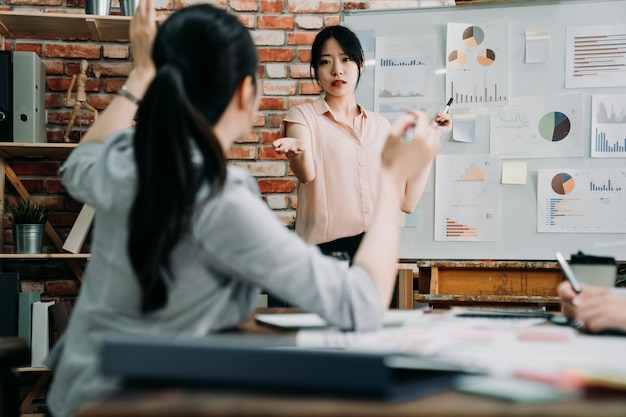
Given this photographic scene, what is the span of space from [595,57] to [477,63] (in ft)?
1.45

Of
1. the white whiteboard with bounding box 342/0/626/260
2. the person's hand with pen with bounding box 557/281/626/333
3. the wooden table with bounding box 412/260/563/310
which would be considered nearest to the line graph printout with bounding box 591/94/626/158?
the white whiteboard with bounding box 342/0/626/260

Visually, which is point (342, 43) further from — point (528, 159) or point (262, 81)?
point (528, 159)

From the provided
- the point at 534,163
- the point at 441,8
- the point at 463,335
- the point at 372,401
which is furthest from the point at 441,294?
the point at 372,401

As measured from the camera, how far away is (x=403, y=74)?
290 centimetres

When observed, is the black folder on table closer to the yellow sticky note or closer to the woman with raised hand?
the woman with raised hand

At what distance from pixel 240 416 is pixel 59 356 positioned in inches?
22.3

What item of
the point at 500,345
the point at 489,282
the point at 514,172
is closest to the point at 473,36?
the point at 514,172

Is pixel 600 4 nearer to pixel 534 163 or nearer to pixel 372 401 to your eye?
pixel 534 163

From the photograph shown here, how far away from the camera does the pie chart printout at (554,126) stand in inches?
109

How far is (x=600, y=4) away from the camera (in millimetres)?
2764

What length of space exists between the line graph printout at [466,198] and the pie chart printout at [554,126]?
22cm

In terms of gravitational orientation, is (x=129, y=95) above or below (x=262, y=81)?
below

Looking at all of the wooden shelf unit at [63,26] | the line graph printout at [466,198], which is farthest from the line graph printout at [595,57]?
the wooden shelf unit at [63,26]

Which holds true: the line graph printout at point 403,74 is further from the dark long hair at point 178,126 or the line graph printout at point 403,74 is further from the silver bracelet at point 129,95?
the dark long hair at point 178,126
